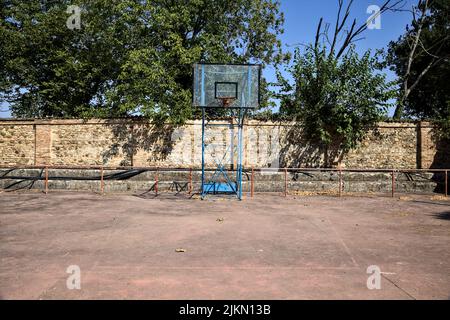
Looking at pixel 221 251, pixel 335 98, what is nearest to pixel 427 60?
pixel 335 98

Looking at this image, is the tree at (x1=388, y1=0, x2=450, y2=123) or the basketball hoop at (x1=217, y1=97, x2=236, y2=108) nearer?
the basketball hoop at (x1=217, y1=97, x2=236, y2=108)

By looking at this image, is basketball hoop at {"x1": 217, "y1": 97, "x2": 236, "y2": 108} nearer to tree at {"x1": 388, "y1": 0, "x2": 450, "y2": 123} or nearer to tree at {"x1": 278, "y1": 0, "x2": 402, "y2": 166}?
tree at {"x1": 278, "y1": 0, "x2": 402, "y2": 166}

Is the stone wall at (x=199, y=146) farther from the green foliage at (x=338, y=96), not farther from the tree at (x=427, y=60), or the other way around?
the tree at (x=427, y=60)

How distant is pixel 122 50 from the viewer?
78.0 ft

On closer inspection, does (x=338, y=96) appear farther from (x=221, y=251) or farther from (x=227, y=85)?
(x=221, y=251)

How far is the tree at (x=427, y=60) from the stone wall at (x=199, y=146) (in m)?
6.31

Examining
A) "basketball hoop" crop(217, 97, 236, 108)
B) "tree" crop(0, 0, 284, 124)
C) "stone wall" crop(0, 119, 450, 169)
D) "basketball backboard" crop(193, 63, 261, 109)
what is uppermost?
"tree" crop(0, 0, 284, 124)

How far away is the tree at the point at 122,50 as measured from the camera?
19875 millimetres

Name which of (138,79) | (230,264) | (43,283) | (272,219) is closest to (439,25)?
(138,79)

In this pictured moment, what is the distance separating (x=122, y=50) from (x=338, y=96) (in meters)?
14.7

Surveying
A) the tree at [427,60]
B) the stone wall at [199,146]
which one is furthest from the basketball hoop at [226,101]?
the tree at [427,60]

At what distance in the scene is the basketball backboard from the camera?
42.2 feet

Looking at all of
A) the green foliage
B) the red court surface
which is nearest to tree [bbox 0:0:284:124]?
the green foliage

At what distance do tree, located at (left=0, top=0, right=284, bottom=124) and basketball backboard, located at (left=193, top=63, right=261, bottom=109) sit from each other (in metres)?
6.06
